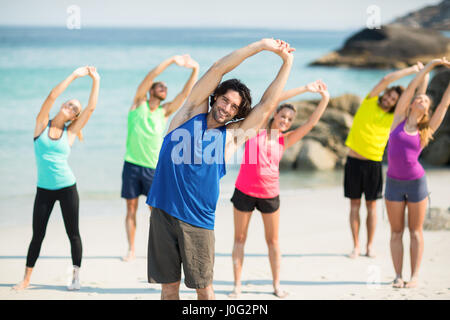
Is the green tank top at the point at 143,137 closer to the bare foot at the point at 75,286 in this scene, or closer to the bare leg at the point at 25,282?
the bare foot at the point at 75,286

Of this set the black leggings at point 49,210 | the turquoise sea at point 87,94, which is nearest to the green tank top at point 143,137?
the black leggings at point 49,210

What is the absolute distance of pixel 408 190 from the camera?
194 inches

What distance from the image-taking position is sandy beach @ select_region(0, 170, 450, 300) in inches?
198

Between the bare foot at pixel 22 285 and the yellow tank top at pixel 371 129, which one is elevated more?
the yellow tank top at pixel 371 129

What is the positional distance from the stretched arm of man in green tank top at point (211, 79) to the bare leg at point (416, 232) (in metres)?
2.63

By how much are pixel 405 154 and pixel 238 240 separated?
1822mm

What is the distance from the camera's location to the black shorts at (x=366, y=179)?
6.05 metres

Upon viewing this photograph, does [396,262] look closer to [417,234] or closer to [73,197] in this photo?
[417,234]

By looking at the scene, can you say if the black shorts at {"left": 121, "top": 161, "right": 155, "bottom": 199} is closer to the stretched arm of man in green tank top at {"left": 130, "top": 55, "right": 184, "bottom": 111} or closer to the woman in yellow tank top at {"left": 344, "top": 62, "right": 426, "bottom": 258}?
the stretched arm of man in green tank top at {"left": 130, "top": 55, "right": 184, "bottom": 111}

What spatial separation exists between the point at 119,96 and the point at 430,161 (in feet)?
53.1

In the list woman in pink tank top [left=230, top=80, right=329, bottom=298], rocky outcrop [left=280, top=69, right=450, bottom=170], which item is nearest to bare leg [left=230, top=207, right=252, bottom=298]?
woman in pink tank top [left=230, top=80, right=329, bottom=298]

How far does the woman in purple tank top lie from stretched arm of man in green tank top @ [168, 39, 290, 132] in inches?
90.6

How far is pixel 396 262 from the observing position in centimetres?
516

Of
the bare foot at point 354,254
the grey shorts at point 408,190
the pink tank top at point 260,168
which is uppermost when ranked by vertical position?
the pink tank top at point 260,168
